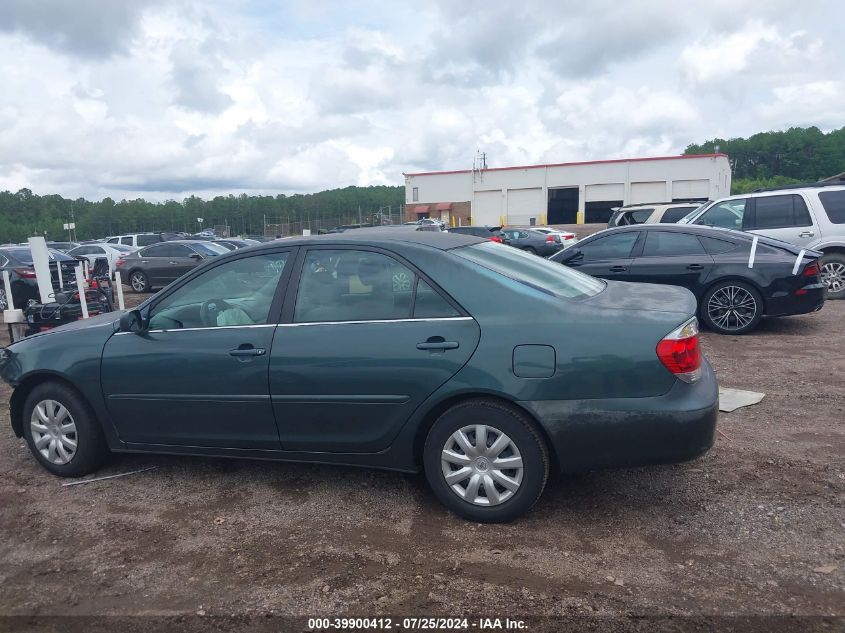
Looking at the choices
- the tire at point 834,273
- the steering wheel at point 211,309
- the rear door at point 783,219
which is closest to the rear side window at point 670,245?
the rear door at point 783,219

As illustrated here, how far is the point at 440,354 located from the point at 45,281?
758 cm

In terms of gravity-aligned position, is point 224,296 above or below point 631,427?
above

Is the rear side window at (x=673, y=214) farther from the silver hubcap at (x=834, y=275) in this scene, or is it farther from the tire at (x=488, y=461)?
the tire at (x=488, y=461)

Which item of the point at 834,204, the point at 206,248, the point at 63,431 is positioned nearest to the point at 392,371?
the point at 63,431

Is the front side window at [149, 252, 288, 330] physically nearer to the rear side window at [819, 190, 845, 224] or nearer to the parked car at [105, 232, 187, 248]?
the rear side window at [819, 190, 845, 224]

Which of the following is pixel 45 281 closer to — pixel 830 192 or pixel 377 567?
pixel 377 567

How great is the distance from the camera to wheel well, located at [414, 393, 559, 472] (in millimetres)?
3543

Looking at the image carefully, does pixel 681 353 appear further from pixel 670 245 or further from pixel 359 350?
pixel 670 245

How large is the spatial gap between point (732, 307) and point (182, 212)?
86573 mm

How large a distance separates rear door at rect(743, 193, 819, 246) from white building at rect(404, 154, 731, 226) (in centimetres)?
4446

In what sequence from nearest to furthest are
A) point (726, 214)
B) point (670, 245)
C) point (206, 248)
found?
point (670, 245), point (726, 214), point (206, 248)

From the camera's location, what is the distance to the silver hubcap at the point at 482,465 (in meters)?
3.57

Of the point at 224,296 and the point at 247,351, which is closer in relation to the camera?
the point at 247,351

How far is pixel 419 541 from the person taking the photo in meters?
3.54
